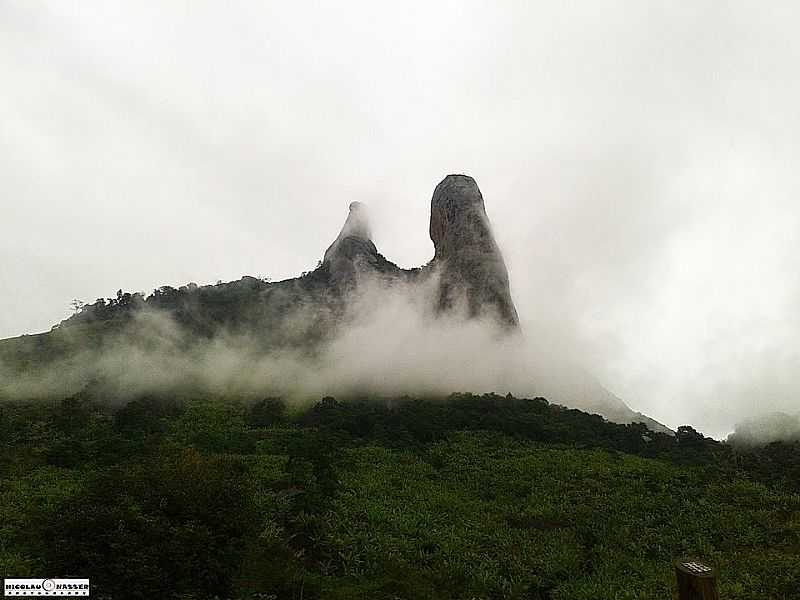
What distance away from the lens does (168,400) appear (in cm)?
4119

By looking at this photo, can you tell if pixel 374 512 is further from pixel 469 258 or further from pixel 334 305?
pixel 334 305

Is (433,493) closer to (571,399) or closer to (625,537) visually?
(625,537)

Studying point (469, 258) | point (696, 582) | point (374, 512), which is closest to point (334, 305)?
point (469, 258)

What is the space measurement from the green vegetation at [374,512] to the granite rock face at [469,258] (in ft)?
98.8

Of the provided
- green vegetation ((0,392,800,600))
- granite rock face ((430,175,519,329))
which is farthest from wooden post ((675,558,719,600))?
granite rock face ((430,175,519,329))

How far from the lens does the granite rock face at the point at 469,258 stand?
212 ft

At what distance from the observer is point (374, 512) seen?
19203 millimetres

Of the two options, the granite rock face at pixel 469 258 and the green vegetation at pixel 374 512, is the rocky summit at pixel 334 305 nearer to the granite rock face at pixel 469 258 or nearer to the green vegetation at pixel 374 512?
the granite rock face at pixel 469 258

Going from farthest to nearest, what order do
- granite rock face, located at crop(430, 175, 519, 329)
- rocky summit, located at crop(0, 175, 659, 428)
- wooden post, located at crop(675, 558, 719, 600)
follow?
granite rock face, located at crop(430, 175, 519, 329), rocky summit, located at crop(0, 175, 659, 428), wooden post, located at crop(675, 558, 719, 600)

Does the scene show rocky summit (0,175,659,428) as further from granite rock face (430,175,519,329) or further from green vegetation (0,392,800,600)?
green vegetation (0,392,800,600)

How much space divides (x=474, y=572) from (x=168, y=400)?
3276cm

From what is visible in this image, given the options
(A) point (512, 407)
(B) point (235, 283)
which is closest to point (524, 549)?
(A) point (512, 407)

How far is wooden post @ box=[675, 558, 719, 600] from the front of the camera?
545 centimetres

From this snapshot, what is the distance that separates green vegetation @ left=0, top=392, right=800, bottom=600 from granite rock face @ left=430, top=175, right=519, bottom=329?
3012 cm
